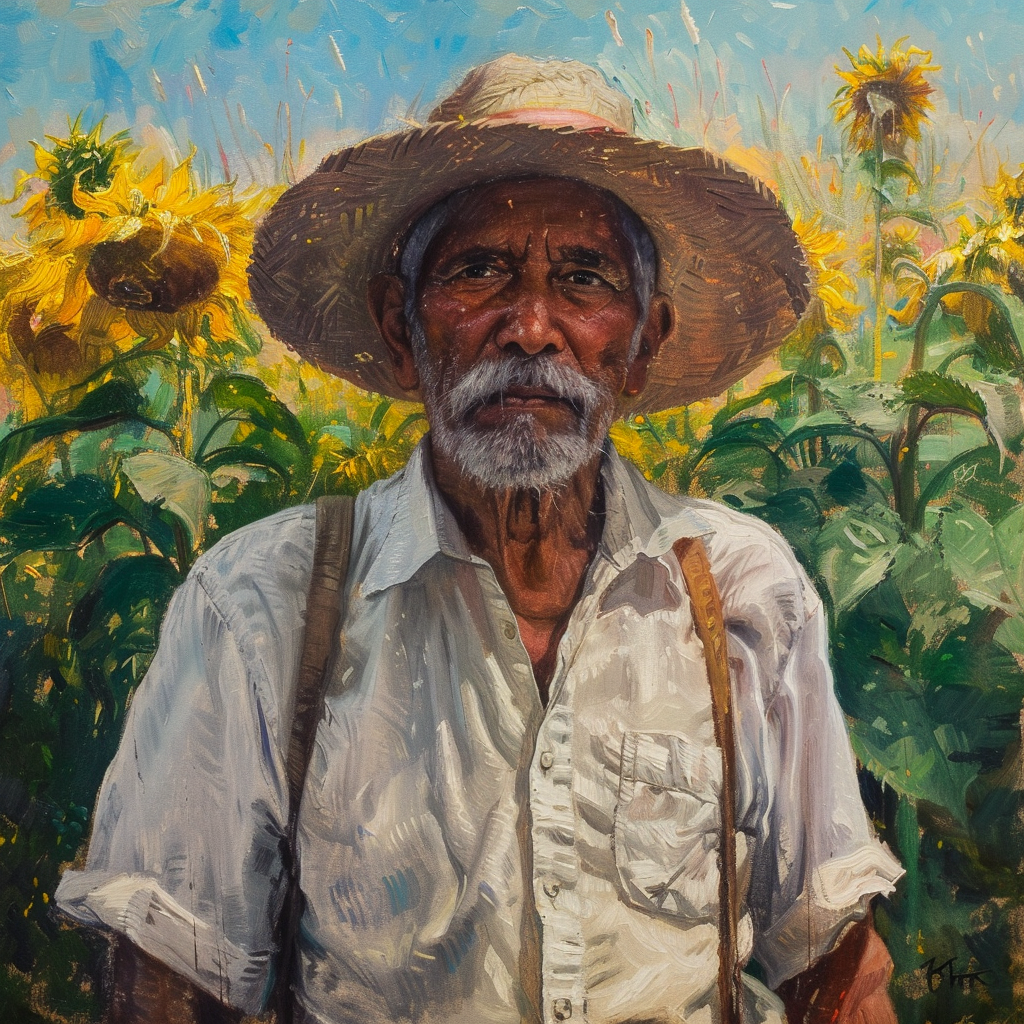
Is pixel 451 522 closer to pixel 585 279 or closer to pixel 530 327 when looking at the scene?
pixel 530 327

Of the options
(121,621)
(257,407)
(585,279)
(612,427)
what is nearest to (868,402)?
(612,427)

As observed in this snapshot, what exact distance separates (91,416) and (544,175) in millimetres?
1004

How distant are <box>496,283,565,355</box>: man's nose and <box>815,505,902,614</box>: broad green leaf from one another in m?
0.72

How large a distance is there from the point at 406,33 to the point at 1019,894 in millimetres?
2125

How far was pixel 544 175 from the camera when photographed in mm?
1735

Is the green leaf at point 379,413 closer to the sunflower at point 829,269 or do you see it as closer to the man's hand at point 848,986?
the sunflower at point 829,269

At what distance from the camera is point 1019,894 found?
2.04m

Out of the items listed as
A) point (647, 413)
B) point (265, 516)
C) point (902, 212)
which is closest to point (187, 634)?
point (265, 516)

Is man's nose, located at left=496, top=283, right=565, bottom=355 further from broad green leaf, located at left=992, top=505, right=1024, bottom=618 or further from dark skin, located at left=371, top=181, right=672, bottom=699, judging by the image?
broad green leaf, located at left=992, top=505, right=1024, bottom=618

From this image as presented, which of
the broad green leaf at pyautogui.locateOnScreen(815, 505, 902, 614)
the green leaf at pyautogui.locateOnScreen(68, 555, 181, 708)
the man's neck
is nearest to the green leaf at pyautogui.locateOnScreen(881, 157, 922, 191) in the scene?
the broad green leaf at pyautogui.locateOnScreen(815, 505, 902, 614)

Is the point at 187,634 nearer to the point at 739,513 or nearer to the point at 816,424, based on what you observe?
the point at 739,513

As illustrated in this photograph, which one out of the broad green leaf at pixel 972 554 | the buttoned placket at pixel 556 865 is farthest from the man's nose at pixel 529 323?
the broad green leaf at pixel 972 554

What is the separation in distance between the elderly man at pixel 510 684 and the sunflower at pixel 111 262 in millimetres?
131

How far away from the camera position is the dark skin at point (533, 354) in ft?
5.74
